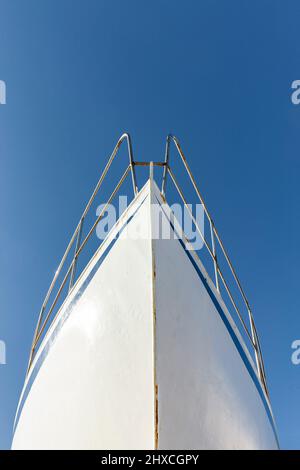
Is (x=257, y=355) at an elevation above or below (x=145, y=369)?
above

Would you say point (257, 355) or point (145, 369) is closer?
point (145, 369)

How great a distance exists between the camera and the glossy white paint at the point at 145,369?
2.11 meters

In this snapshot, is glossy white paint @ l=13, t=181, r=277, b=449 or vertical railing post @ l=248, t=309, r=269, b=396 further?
vertical railing post @ l=248, t=309, r=269, b=396

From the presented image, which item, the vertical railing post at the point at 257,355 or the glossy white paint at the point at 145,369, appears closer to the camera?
the glossy white paint at the point at 145,369

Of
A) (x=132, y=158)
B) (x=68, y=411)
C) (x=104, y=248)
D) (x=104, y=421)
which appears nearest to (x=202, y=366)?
(x=104, y=421)

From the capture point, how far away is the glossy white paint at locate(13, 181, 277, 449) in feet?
6.92

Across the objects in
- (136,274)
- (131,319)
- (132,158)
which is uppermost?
(132,158)

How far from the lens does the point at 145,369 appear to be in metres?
2.18

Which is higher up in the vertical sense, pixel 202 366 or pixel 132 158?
pixel 132 158
